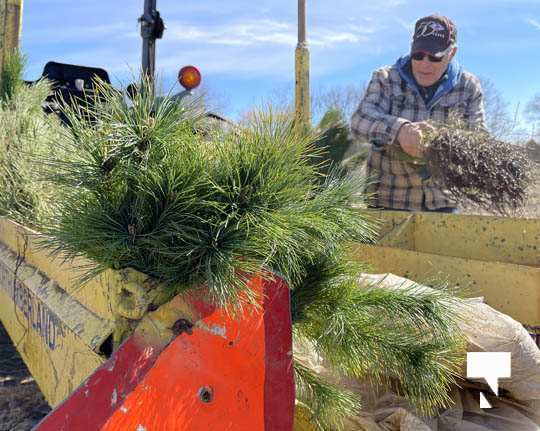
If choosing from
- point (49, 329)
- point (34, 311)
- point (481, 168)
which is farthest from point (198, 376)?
point (481, 168)

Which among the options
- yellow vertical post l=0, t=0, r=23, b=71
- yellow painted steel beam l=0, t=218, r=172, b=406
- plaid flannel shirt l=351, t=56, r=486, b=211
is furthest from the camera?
yellow vertical post l=0, t=0, r=23, b=71

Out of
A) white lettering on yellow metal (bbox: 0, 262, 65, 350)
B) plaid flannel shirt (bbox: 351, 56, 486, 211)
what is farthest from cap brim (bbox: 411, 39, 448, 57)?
white lettering on yellow metal (bbox: 0, 262, 65, 350)

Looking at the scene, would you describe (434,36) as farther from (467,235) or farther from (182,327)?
(182,327)

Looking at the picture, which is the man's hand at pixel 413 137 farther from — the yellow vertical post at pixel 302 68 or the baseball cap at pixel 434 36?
the yellow vertical post at pixel 302 68

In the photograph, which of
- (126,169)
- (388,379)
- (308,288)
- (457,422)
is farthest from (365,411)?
(126,169)

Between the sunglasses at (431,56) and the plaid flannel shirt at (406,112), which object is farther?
the plaid flannel shirt at (406,112)

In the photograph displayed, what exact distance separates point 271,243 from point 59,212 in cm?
52

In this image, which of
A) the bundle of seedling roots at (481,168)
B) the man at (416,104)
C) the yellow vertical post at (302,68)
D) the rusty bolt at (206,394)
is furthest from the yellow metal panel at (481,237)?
the yellow vertical post at (302,68)

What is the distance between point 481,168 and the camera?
2818 mm

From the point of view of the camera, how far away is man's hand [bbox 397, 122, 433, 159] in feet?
9.73

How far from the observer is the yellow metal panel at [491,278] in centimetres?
190

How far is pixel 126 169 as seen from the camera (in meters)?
1.13

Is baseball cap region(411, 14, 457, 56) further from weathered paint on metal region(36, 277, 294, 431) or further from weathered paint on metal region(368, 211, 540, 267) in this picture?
weathered paint on metal region(36, 277, 294, 431)

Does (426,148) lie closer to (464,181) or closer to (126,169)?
(464,181)
